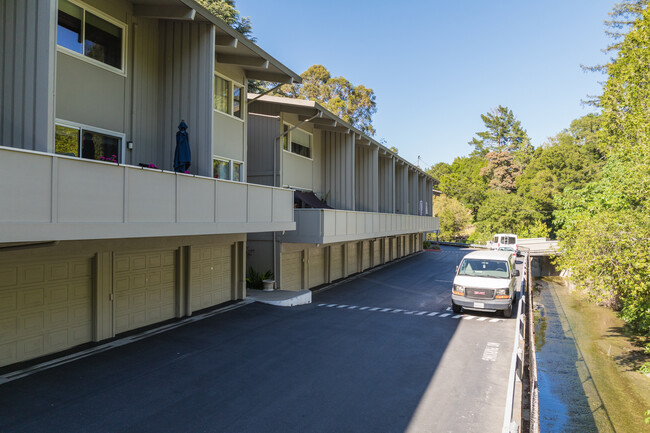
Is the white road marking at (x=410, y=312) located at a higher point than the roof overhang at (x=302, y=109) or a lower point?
lower

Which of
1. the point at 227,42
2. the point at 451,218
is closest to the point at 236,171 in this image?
the point at 227,42

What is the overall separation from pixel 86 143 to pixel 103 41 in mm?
2828

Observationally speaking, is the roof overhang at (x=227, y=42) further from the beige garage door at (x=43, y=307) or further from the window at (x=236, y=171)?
the beige garage door at (x=43, y=307)

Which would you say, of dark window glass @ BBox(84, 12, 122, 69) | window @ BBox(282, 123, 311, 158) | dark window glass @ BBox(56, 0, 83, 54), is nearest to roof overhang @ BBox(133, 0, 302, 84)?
dark window glass @ BBox(84, 12, 122, 69)

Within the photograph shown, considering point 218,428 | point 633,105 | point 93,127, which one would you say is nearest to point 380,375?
point 218,428

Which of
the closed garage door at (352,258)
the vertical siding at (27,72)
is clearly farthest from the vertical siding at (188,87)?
the closed garage door at (352,258)

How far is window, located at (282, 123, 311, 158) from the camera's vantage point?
19766 millimetres

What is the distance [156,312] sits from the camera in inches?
483

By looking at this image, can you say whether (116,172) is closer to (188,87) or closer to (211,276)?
(188,87)

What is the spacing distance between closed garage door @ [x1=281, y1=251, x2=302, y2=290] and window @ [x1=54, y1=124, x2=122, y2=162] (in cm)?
897

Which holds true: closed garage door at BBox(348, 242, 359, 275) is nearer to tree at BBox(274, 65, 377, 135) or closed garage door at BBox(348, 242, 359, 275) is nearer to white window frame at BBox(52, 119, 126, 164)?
white window frame at BBox(52, 119, 126, 164)

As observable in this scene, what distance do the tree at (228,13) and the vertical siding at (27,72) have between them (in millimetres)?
23861

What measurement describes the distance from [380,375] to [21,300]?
778 centimetres

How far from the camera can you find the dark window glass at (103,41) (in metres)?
10.4
